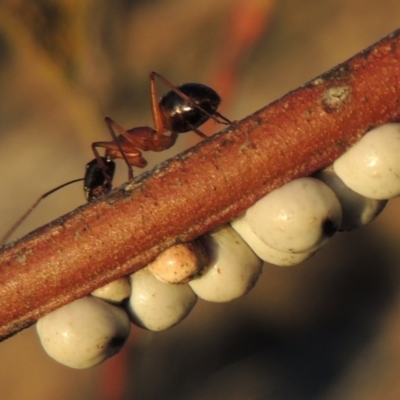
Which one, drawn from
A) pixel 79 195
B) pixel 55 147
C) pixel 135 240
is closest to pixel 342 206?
pixel 135 240

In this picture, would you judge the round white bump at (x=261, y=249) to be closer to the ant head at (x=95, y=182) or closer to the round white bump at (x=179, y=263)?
the round white bump at (x=179, y=263)

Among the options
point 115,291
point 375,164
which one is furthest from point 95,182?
point 375,164

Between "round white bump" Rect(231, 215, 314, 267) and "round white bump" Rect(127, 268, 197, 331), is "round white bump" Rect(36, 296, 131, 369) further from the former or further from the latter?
"round white bump" Rect(231, 215, 314, 267)

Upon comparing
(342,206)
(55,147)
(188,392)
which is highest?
(55,147)

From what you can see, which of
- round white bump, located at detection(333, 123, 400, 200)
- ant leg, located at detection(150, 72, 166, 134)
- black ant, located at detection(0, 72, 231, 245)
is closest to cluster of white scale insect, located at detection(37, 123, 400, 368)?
round white bump, located at detection(333, 123, 400, 200)

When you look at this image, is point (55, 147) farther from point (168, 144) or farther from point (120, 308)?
point (120, 308)

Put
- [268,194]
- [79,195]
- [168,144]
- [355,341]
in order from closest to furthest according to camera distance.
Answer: [268,194]
[168,144]
[355,341]
[79,195]
